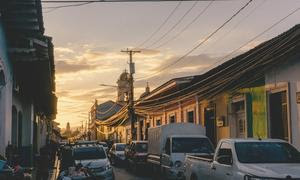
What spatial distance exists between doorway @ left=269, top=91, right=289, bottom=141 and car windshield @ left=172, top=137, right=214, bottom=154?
2.56 m

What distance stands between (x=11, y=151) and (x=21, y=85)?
538 cm

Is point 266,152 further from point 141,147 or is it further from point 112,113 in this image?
point 112,113

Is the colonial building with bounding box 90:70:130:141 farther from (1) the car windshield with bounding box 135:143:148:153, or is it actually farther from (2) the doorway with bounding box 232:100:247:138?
(2) the doorway with bounding box 232:100:247:138

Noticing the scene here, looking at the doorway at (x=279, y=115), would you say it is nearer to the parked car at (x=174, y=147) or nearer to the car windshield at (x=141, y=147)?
the parked car at (x=174, y=147)

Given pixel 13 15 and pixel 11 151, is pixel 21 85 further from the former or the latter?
pixel 13 15

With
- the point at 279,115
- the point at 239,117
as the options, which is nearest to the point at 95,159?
the point at 279,115

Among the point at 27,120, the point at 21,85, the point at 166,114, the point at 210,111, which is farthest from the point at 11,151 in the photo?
the point at 166,114

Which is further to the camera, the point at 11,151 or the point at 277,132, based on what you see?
the point at 277,132

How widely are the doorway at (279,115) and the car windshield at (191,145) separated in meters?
2.56

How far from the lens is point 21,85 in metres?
20.7

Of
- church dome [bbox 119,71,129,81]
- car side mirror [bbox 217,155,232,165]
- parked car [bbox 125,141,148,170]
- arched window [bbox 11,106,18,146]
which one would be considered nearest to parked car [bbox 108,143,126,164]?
parked car [bbox 125,141,148,170]

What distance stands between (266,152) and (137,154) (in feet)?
55.7

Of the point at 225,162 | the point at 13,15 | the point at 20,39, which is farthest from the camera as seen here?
the point at 20,39

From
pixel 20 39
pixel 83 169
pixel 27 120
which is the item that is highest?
pixel 20 39
